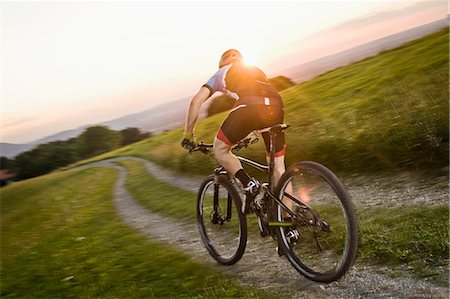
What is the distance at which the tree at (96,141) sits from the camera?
1825cm

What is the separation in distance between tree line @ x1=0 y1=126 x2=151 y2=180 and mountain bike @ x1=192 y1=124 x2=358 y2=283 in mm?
9766

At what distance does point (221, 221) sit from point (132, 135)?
31.6 ft

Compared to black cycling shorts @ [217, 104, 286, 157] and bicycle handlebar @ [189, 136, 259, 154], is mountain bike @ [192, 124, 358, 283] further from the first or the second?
black cycling shorts @ [217, 104, 286, 157]

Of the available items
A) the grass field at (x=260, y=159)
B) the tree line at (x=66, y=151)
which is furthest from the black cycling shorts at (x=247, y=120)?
the tree line at (x=66, y=151)

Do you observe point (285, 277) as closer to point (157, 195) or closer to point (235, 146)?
point (235, 146)

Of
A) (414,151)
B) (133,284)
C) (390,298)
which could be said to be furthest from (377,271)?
(414,151)

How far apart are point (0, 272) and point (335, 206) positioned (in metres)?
9.26

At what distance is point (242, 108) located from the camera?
546 cm

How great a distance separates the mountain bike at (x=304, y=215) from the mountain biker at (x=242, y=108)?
18 centimetres

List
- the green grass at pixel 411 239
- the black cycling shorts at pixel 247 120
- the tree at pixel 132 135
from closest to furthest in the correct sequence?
the green grass at pixel 411 239, the black cycling shorts at pixel 247 120, the tree at pixel 132 135

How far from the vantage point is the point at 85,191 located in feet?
68.5

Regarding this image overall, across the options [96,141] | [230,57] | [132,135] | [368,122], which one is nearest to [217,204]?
[230,57]

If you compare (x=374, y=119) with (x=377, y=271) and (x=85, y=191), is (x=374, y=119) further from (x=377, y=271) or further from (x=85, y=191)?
(x=85, y=191)

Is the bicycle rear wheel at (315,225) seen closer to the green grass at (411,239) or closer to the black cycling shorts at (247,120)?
the green grass at (411,239)
